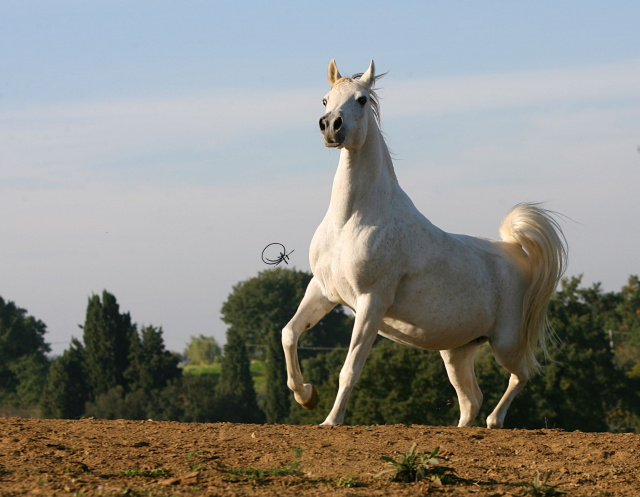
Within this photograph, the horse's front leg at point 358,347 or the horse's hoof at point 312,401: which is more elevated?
the horse's front leg at point 358,347

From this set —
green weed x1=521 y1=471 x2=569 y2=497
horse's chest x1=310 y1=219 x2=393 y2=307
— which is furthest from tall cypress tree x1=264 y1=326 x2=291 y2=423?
green weed x1=521 y1=471 x2=569 y2=497

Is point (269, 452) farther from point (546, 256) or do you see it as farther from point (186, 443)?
point (546, 256)

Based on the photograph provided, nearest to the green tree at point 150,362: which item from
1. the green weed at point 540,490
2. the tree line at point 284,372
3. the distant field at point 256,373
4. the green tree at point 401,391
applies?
the tree line at point 284,372

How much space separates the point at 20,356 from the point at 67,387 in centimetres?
1707

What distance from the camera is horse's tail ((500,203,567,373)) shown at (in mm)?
10617

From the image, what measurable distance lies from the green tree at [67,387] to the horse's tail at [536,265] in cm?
6161

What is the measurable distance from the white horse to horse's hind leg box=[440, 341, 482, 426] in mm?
11

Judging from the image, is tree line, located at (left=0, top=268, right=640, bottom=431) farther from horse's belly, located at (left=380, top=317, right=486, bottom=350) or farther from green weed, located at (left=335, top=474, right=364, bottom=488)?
green weed, located at (left=335, top=474, right=364, bottom=488)

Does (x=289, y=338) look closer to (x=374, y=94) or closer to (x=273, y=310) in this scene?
(x=374, y=94)

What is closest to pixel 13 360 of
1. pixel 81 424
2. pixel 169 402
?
pixel 169 402

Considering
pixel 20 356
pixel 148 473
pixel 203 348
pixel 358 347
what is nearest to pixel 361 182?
pixel 358 347

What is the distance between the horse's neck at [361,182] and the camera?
9359 millimetres

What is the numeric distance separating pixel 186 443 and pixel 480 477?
247cm

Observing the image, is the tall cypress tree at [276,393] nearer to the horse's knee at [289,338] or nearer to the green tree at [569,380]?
the green tree at [569,380]
